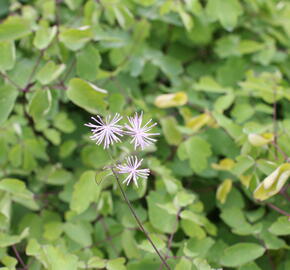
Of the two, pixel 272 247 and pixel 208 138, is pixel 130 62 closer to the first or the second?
pixel 208 138

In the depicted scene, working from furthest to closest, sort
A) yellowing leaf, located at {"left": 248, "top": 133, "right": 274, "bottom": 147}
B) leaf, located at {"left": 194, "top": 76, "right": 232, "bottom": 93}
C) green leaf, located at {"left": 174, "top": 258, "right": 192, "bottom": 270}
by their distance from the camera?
leaf, located at {"left": 194, "top": 76, "right": 232, "bottom": 93}
yellowing leaf, located at {"left": 248, "top": 133, "right": 274, "bottom": 147}
green leaf, located at {"left": 174, "top": 258, "right": 192, "bottom": 270}

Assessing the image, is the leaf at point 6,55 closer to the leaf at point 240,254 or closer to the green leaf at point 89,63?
the green leaf at point 89,63

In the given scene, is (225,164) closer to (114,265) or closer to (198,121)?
(198,121)

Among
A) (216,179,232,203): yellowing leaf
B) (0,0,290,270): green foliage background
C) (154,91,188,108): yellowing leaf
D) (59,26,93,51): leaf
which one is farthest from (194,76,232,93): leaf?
(59,26,93,51): leaf

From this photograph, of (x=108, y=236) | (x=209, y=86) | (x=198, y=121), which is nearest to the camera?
(x=108, y=236)

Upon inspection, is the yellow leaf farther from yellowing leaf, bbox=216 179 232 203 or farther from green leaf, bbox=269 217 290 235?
green leaf, bbox=269 217 290 235

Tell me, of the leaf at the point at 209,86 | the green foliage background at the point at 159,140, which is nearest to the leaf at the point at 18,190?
the green foliage background at the point at 159,140

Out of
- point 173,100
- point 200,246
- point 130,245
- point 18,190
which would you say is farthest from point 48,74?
point 200,246
